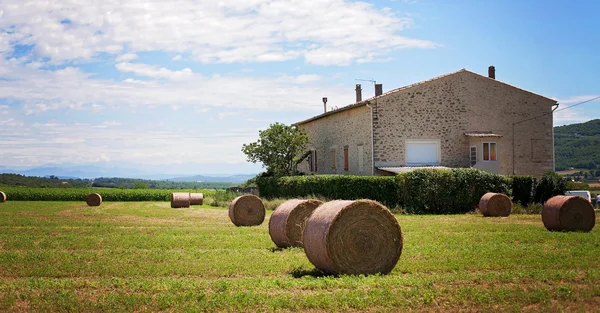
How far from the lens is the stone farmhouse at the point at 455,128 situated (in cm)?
3891

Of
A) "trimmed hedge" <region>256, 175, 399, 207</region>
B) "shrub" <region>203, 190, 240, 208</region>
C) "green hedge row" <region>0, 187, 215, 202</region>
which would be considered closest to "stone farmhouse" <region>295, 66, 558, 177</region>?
"trimmed hedge" <region>256, 175, 399, 207</region>

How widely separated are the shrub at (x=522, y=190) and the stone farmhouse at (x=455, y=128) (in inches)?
181

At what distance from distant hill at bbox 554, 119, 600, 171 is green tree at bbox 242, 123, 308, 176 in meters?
27.7

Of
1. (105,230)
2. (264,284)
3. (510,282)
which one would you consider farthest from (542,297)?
(105,230)

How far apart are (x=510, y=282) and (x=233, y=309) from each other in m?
4.85

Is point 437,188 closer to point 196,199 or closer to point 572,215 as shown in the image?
point 572,215

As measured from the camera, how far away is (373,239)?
12703 millimetres

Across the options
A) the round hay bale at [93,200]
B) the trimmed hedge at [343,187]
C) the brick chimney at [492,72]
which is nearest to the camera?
the trimmed hedge at [343,187]

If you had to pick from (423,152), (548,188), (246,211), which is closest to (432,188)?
(423,152)

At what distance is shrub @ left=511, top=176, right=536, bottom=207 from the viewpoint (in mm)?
34719

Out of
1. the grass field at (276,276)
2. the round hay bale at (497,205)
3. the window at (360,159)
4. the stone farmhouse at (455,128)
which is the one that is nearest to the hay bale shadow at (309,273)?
the grass field at (276,276)

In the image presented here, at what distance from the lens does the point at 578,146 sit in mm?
63906

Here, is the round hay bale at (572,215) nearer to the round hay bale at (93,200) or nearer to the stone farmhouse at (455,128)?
the stone farmhouse at (455,128)

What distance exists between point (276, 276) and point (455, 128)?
29.4 m
